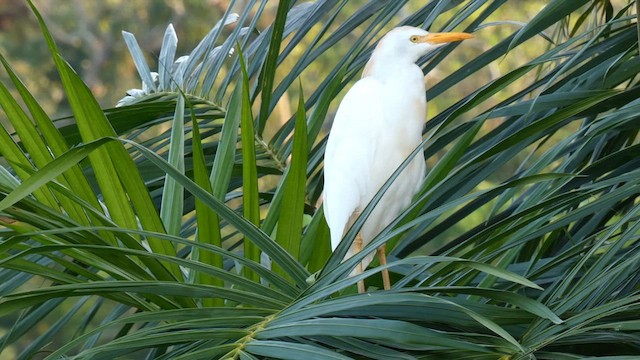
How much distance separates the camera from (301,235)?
30.9 inches

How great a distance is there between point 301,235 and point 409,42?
412 mm

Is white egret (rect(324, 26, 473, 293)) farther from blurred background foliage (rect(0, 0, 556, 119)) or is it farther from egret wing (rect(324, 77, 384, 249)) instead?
blurred background foliage (rect(0, 0, 556, 119))

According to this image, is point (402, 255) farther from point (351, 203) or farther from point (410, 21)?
point (410, 21)

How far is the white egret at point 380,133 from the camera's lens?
3.67 feet

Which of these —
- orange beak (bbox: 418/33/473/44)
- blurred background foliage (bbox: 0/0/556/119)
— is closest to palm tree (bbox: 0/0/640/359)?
orange beak (bbox: 418/33/473/44)

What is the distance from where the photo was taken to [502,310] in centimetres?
59

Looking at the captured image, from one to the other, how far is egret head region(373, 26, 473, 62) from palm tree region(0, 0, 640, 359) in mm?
37

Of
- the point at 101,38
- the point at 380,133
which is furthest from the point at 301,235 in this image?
the point at 101,38

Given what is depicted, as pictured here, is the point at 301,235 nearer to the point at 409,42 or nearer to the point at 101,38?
the point at 409,42

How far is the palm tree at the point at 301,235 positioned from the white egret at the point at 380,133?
0.04 meters

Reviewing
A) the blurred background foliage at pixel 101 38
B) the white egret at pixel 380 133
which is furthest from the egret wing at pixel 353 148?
the blurred background foliage at pixel 101 38

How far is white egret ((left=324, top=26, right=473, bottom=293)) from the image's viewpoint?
1.12m

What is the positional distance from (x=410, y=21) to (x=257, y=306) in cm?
65

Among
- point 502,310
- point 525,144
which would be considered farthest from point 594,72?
point 502,310
